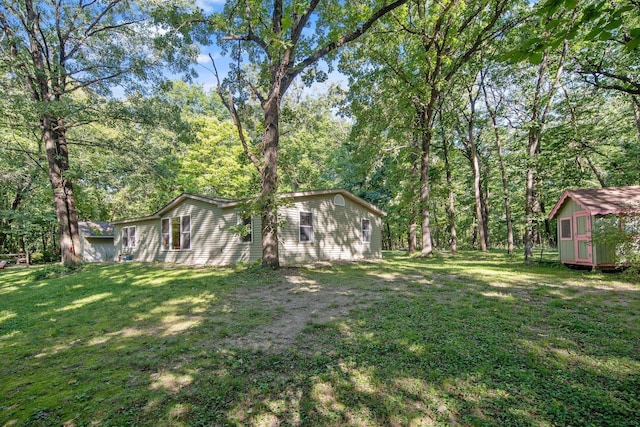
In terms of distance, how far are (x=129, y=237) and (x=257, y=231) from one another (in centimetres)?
1093

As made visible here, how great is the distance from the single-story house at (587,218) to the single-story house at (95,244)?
2536 centimetres

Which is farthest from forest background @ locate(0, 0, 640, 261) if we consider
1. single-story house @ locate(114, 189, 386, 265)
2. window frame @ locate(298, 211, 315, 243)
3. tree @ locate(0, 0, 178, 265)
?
window frame @ locate(298, 211, 315, 243)

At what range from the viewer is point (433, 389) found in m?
2.51

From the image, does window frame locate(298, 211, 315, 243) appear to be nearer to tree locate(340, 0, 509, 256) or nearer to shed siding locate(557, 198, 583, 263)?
tree locate(340, 0, 509, 256)

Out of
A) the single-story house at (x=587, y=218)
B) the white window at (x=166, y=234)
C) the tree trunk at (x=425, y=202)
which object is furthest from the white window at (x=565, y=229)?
the white window at (x=166, y=234)

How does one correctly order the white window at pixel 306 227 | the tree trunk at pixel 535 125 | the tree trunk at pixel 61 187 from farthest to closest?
the white window at pixel 306 227
the tree trunk at pixel 61 187
the tree trunk at pixel 535 125

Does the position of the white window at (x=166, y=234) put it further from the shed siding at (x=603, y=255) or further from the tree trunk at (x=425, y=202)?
the shed siding at (x=603, y=255)

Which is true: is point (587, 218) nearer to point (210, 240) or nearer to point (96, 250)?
point (210, 240)

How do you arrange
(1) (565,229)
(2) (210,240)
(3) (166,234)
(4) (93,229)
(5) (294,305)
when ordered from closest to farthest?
(5) (294,305)
(1) (565,229)
(2) (210,240)
(3) (166,234)
(4) (93,229)

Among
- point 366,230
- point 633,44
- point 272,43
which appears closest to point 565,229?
point 366,230

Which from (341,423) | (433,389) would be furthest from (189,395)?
(433,389)

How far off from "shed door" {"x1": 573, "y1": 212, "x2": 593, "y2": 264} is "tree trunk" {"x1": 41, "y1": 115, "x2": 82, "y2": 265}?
1724 centimetres

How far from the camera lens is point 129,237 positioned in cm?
1800

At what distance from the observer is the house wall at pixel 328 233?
40.4 feet
